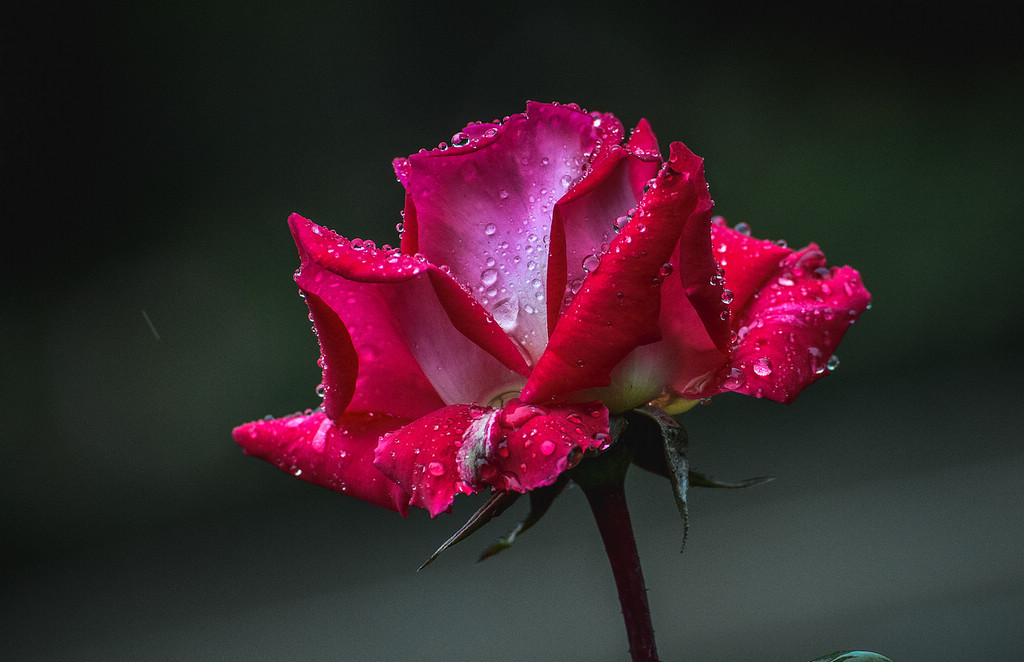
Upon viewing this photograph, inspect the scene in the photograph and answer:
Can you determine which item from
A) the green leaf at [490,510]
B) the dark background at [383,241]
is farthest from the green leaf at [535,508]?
the dark background at [383,241]

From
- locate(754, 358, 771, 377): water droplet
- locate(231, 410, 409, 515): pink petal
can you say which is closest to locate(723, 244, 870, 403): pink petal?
locate(754, 358, 771, 377): water droplet

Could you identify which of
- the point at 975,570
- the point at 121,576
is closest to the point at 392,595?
the point at 121,576

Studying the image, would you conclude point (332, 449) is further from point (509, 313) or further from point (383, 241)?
point (383, 241)

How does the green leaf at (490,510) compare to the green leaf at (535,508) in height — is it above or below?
above

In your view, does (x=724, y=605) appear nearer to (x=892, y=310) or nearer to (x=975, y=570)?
(x=975, y=570)

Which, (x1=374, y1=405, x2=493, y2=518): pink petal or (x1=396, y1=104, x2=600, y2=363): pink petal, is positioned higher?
(x1=396, y1=104, x2=600, y2=363): pink petal

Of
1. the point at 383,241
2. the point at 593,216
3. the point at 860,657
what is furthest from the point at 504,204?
the point at 383,241

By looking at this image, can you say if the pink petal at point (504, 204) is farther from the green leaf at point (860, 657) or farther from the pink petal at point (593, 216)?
the green leaf at point (860, 657)

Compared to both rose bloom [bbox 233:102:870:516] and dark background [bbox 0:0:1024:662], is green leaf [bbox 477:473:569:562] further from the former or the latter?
dark background [bbox 0:0:1024:662]
